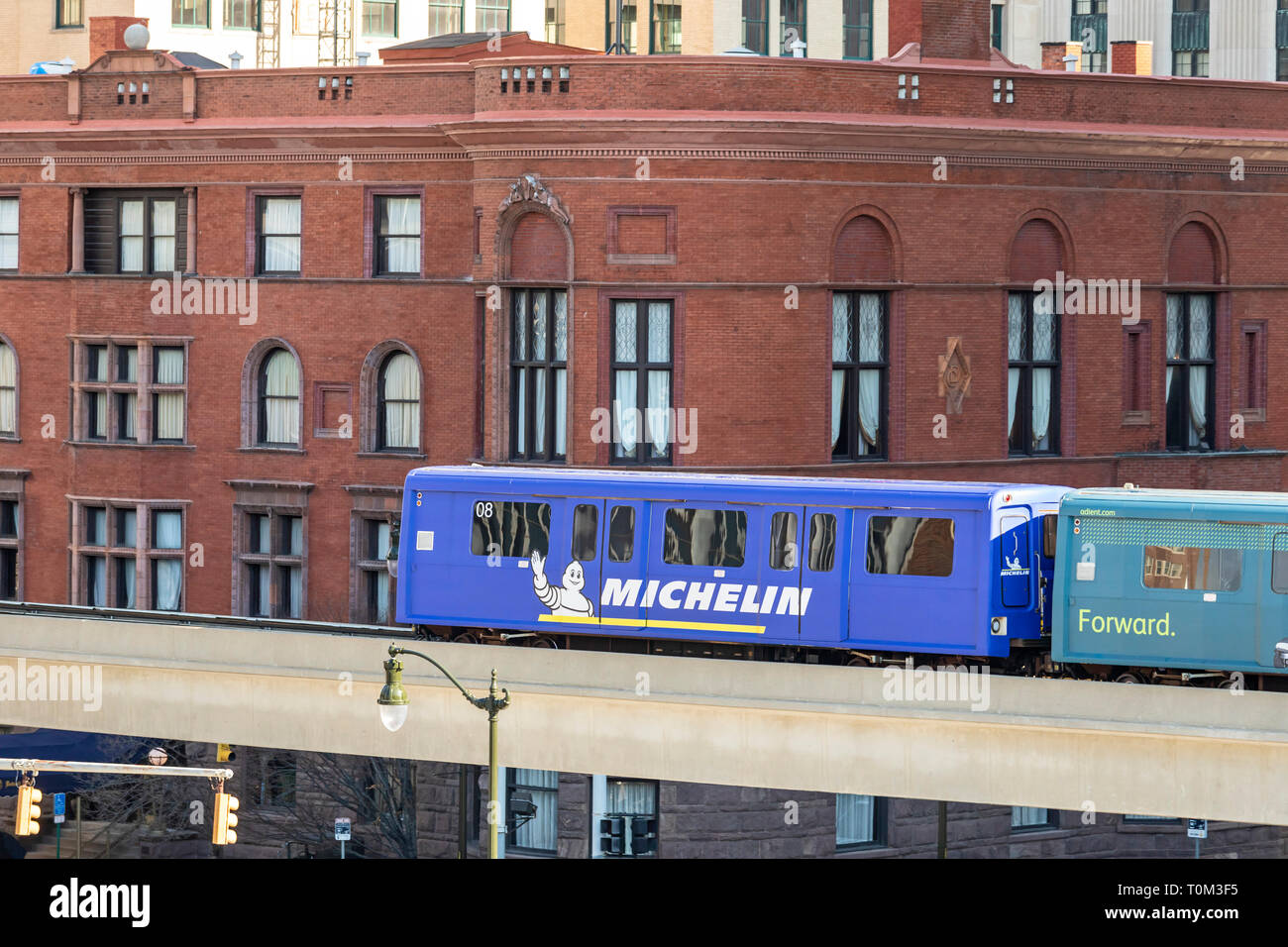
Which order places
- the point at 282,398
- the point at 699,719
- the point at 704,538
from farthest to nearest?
the point at 282,398 → the point at 704,538 → the point at 699,719

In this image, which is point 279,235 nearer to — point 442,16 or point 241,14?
point 241,14

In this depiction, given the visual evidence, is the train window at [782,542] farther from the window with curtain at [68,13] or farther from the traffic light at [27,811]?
the window with curtain at [68,13]

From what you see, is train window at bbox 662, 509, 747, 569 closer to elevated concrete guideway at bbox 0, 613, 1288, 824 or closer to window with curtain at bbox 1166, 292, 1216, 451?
elevated concrete guideway at bbox 0, 613, 1288, 824

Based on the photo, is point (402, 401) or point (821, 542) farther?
point (402, 401)

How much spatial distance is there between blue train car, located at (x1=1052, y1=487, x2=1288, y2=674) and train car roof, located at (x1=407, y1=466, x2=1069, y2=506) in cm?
145

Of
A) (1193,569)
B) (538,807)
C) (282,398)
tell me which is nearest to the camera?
(1193,569)

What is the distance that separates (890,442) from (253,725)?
47.9ft

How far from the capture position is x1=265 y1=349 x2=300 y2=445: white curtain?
139ft

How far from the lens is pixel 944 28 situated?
40.0m

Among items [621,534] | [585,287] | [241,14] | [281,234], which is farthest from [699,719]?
[241,14]

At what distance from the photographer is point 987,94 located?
38.9 m

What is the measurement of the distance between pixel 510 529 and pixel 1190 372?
17498 millimetres

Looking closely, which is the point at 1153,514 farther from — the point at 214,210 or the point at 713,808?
the point at 214,210
